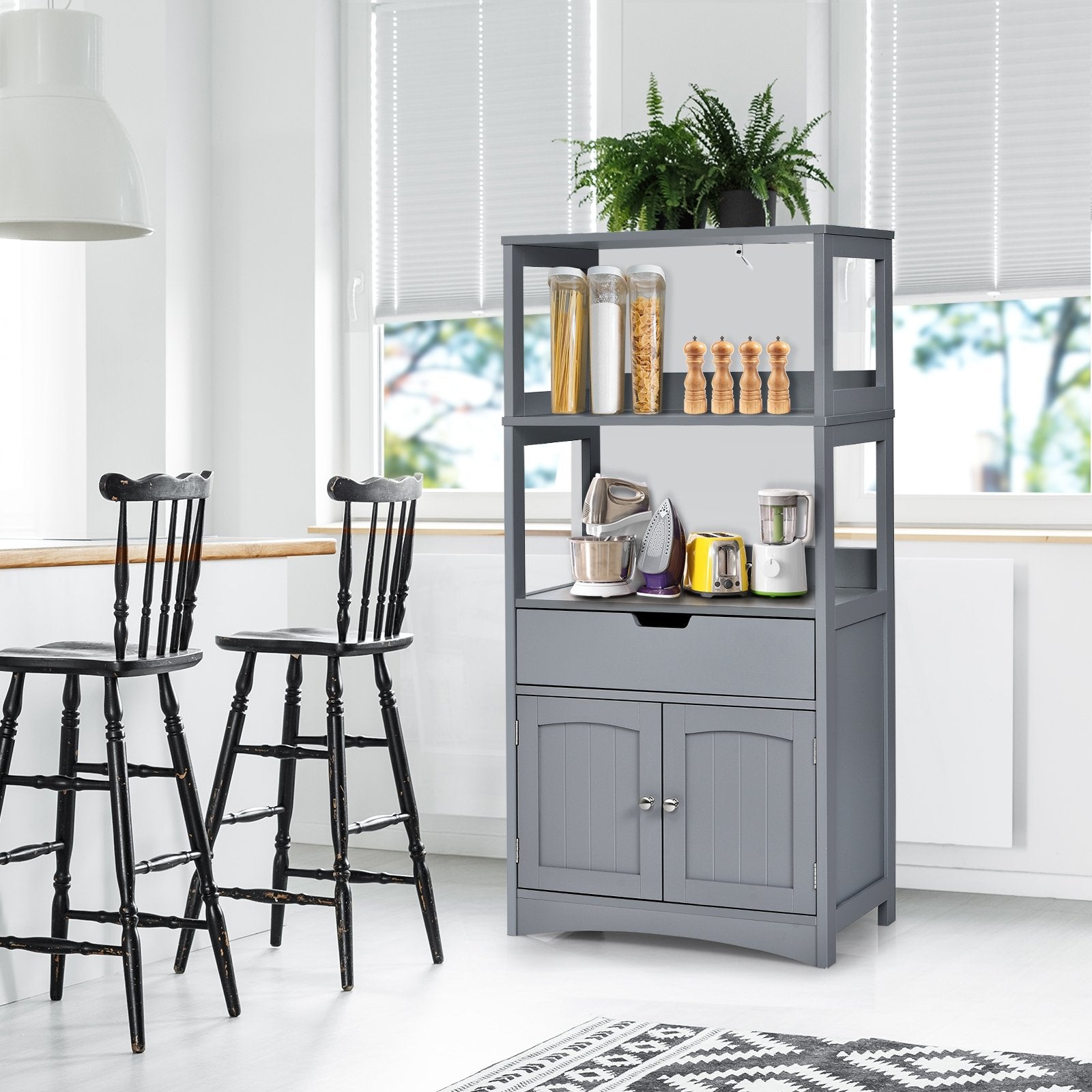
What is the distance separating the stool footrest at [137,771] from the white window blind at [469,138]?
195cm

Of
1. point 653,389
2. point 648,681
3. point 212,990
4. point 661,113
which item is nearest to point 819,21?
point 661,113

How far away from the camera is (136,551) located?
3.31m

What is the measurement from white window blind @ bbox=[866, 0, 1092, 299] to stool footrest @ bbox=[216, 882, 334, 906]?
2133 millimetres

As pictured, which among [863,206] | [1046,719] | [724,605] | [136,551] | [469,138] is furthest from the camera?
[469,138]

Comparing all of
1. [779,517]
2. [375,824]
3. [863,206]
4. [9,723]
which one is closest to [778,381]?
[779,517]

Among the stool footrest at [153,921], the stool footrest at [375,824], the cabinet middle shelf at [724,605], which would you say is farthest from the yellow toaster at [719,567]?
the stool footrest at [153,921]

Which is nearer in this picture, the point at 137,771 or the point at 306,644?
the point at 137,771

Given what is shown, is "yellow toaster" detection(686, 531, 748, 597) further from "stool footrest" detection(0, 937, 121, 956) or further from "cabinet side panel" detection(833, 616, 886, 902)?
"stool footrest" detection(0, 937, 121, 956)

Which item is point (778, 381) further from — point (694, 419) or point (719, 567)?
point (719, 567)

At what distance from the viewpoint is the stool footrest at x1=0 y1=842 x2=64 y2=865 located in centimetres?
301

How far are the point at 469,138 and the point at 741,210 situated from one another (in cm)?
120

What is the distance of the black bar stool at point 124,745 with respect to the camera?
2895 mm

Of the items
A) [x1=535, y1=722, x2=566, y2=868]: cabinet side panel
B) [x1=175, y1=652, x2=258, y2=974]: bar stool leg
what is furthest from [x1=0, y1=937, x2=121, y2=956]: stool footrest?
[x1=535, y1=722, x2=566, y2=868]: cabinet side panel

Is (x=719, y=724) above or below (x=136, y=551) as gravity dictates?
below
